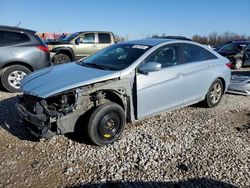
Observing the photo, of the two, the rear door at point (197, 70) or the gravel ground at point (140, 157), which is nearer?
the gravel ground at point (140, 157)

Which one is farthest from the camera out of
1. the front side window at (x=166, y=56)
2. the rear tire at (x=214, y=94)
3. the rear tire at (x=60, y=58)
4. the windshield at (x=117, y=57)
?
the rear tire at (x=60, y=58)

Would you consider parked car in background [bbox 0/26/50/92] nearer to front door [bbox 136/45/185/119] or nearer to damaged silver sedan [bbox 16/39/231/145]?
damaged silver sedan [bbox 16/39/231/145]

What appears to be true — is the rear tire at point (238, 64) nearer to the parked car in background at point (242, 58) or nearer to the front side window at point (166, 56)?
the parked car in background at point (242, 58)

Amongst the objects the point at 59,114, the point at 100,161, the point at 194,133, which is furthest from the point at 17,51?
the point at 194,133

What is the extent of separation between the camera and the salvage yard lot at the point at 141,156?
122 inches

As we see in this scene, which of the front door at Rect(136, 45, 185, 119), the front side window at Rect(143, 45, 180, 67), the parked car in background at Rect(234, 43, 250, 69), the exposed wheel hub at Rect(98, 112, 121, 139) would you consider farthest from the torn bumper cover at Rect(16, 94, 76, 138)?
the parked car in background at Rect(234, 43, 250, 69)

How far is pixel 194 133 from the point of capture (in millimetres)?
4465

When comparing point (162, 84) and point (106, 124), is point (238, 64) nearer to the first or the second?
point (162, 84)

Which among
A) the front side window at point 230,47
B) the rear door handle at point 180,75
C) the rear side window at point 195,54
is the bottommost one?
the rear door handle at point 180,75

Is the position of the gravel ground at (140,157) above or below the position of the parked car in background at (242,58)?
below

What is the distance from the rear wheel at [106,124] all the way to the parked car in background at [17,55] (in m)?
3.84

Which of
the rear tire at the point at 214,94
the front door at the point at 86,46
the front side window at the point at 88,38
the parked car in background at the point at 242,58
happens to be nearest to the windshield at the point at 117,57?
the rear tire at the point at 214,94

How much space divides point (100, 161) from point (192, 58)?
2.93 metres

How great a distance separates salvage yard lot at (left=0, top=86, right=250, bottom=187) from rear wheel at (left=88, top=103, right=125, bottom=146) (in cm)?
13
